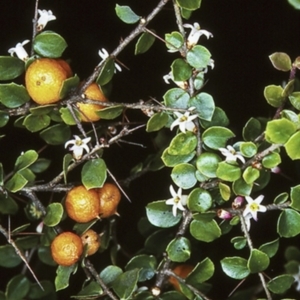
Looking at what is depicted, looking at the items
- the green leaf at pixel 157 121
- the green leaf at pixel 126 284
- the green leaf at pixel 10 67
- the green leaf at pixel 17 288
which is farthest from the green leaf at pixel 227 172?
the green leaf at pixel 17 288

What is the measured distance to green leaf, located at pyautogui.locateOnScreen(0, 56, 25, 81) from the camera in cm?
107

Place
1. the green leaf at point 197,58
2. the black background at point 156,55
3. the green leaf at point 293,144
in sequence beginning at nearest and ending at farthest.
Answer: the green leaf at point 293,144 < the green leaf at point 197,58 < the black background at point 156,55

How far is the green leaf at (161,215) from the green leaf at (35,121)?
0.71 ft

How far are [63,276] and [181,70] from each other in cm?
39

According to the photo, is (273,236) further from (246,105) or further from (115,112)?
(115,112)

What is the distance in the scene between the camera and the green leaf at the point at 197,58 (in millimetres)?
1037

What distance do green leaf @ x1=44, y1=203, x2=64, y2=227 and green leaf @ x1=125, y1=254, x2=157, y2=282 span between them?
16 centimetres

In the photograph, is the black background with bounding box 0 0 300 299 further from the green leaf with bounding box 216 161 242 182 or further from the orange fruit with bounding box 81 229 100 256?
the green leaf with bounding box 216 161 242 182

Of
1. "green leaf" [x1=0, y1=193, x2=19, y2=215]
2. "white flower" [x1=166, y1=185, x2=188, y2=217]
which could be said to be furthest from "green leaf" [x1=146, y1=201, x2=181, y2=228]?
"green leaf" [x1=0, y1=193, x2=19, y2=215]

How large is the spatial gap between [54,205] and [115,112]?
0.62 ft

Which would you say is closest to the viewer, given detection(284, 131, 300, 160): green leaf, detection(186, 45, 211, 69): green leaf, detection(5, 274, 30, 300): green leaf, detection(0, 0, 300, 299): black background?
detection(284, 131, 300, 160): green leaf

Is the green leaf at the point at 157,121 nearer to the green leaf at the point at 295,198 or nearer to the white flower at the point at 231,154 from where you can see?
the white flower at the point at 231,154

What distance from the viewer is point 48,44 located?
1073 millimetres

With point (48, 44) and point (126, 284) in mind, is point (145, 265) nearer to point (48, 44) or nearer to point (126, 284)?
point (126, 284)
